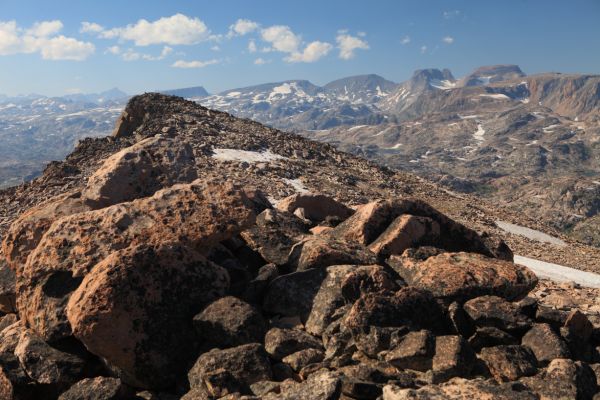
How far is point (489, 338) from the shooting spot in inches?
412

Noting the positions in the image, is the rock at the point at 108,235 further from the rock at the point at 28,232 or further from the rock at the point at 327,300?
the rock at the point at 327,300

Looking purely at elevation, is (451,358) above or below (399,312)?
below

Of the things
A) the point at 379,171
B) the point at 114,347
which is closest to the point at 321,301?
the point at 114,347

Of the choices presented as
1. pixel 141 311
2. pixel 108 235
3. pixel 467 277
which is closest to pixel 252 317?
pixel 141 311

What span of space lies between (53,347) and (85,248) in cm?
251

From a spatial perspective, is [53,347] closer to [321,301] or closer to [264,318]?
[264,318]

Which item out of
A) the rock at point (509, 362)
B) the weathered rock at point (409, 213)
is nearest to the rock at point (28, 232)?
the weathered rock at point (409, 213)

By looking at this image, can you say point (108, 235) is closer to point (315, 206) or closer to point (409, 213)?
point (409, 213)

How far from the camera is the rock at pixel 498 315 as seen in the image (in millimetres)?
10570

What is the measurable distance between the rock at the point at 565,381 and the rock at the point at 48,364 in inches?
371

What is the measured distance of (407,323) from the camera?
10.8 metres

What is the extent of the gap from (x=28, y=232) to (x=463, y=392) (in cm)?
1244

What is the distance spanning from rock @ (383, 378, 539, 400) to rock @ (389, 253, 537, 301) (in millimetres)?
3285

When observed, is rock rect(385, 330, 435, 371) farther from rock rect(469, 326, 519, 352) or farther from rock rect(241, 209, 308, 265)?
rock rect(241, 209, 308, 265)
